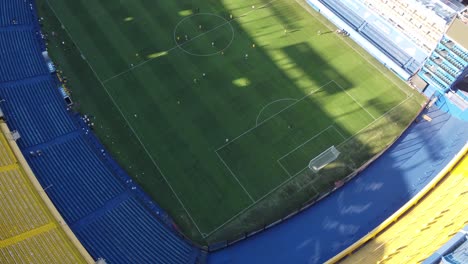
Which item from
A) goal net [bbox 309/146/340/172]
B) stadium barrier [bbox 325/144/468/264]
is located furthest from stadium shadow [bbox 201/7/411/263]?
stadium barrier [bbox 325/144/468/264]

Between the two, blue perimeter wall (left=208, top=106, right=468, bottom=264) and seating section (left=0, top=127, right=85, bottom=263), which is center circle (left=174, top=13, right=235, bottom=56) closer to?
blue perimeter wall (left=208, top=106, right=468, bottom=264)

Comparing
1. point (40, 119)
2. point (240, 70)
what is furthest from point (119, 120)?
point (240, 70)

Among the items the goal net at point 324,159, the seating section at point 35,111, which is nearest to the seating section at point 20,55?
the seating section at point 35,111

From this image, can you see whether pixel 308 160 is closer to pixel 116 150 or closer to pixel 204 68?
pixel 204 68

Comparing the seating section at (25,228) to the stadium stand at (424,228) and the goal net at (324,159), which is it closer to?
the goal net at (324,159)

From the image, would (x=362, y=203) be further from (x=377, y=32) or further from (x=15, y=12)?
(x=15, y=12)

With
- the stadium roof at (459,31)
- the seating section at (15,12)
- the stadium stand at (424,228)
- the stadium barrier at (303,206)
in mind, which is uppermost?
the seating section at (15,12)

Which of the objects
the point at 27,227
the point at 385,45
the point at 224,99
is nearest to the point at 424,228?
the point at 224,99
